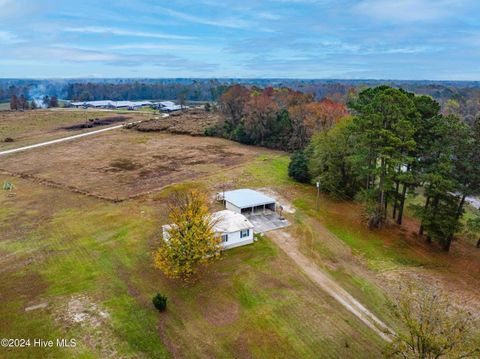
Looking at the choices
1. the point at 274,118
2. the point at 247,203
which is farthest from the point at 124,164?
the point at 274,118

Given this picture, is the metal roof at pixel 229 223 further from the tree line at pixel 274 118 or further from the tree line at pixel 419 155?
the tree line at pixel 274 118

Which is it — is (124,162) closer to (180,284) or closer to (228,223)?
(228,223)

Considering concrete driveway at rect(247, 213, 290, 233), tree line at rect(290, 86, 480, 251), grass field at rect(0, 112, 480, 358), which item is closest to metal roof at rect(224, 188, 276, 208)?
concrete driveway at rect(247, 213, 290, 233)

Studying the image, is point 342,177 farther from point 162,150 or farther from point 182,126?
point 182,126

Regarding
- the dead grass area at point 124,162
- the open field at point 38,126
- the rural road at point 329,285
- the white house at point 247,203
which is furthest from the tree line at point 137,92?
the rural road at point 329,285

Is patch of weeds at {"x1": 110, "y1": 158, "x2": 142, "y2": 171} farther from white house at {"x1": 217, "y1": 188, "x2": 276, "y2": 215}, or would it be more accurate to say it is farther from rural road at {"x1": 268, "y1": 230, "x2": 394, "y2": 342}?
rural road at {"x1": 268, "y1": 230, "x2": 394, "y2": 342}

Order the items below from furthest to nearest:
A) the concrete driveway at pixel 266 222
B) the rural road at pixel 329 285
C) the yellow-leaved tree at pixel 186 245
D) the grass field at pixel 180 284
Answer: the concrete driveway at pixel 266 222, the yellow-leaved tree at pixel 186 245, the rural road at pixel 329 285, the grass field at pixel 180 284
